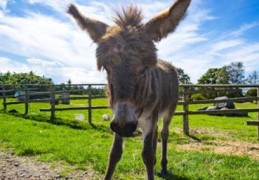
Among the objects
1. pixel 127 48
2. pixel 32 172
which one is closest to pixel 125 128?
pixel 127 48

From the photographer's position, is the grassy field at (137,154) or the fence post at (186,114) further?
the fence post at (186,114)

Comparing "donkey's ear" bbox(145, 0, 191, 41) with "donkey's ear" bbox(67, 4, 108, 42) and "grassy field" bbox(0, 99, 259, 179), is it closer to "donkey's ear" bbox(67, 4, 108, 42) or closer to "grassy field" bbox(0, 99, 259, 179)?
"donkey's ear" bbox(67, 4, 108, 42)

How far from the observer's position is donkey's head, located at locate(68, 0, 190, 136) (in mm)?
2979

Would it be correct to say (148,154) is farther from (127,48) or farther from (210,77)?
(210,77)

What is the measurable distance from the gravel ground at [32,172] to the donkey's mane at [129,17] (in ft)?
8.69

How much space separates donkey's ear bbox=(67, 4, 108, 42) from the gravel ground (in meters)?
2.40

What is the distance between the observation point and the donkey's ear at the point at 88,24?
401 cm

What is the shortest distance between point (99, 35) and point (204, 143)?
6.53m

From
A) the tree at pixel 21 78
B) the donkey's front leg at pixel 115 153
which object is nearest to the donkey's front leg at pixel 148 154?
the donkey's front leg at pixel 115 153

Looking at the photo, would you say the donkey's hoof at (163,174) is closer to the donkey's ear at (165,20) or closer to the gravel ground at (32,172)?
the gravel ground at (32,172)

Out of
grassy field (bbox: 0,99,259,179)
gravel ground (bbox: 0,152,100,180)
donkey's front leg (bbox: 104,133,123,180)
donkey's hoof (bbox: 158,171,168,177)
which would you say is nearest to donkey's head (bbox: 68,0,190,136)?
donkey's front leg (bbox: 104,133,123,180)

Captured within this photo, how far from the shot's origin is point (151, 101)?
14.2ft

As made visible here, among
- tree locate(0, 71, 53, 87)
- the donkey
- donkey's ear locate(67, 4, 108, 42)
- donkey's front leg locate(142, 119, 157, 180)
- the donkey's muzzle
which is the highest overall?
tree locate(0, 71, 53, 87)

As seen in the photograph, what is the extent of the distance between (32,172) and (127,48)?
132 inches
